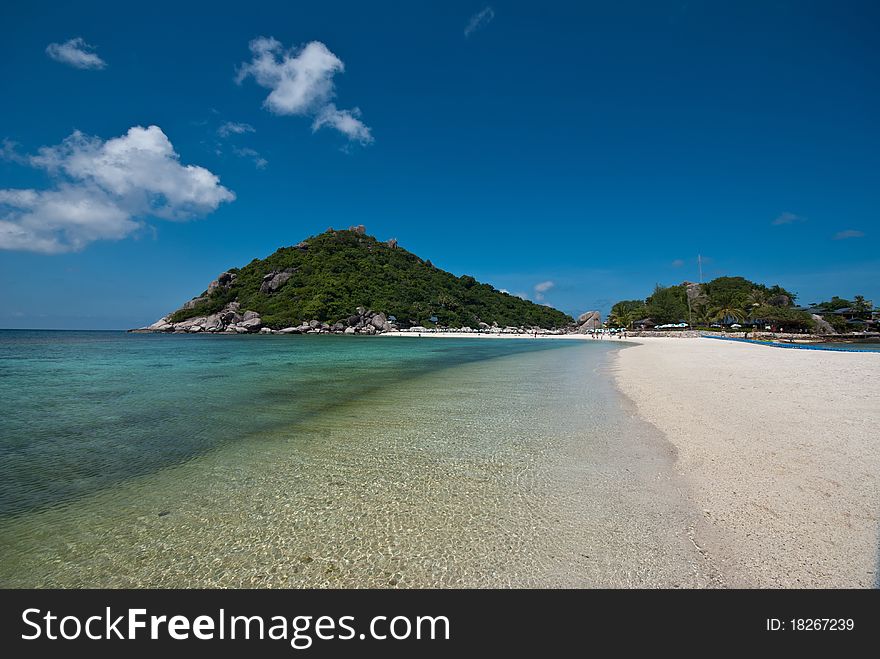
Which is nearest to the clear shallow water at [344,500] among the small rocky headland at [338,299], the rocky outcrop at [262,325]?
the rocky outcrop at [262,325]

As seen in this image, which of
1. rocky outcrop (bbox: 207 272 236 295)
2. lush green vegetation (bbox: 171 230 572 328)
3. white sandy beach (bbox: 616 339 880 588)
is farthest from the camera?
rocky outcrop (bbox: 207 272 236 295)

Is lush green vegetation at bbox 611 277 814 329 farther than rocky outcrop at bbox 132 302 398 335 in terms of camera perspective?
No

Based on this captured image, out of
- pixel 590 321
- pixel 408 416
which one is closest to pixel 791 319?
pixel 590 321

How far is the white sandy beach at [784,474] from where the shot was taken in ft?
10.8

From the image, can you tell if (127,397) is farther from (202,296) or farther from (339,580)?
(202,296)

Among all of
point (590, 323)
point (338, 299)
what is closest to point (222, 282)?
point (338, 299)

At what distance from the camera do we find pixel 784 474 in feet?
17.1

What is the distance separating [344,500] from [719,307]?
9650cm

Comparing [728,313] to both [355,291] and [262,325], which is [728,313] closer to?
[355,291]

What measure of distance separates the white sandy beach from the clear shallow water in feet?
1.41

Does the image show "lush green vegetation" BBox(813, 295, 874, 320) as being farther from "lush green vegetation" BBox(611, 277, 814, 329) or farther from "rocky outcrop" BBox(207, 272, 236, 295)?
"rocky outcrop" BBox(207, 272, 236, 295)

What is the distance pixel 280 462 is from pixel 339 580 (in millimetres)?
3684

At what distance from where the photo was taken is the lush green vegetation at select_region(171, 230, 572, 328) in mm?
99500

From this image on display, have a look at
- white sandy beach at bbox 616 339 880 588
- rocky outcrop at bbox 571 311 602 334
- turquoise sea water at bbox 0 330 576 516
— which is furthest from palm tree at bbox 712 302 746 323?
turquoise sea water at bbox 0 330 576 516
